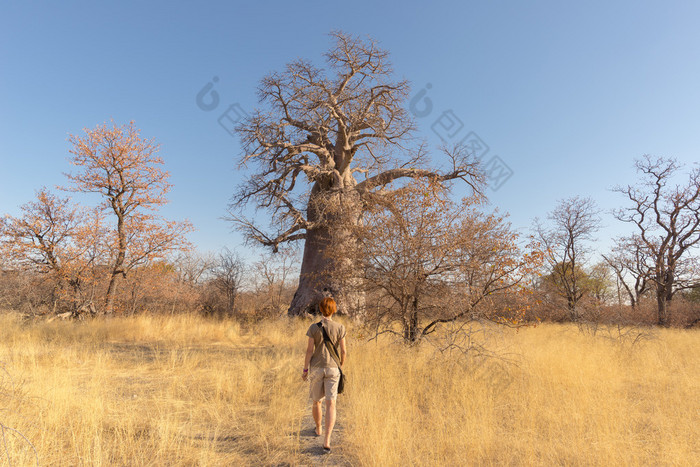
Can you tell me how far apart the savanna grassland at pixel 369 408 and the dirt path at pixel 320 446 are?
0.03m

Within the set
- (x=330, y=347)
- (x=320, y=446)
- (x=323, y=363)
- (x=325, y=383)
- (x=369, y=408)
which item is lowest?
(x=320, y=446)

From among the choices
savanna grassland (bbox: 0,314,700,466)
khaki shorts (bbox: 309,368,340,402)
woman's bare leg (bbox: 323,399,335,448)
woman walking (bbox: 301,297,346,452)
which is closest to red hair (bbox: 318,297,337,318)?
woman walking (bbox: 301,297,346,452)

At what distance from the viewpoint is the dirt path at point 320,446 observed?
291 cm

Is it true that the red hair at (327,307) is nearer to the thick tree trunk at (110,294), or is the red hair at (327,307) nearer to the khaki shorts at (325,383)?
the khaki shorts at (325,383)

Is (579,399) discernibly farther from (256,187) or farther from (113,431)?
(256,187)

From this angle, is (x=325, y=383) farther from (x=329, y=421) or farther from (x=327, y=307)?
(x=327, y=307)

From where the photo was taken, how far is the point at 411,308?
5.88 metres

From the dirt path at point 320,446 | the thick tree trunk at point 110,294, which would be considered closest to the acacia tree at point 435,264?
the dirt path at point 320,446

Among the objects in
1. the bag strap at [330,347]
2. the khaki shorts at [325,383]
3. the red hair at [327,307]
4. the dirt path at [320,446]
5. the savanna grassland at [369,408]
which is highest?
the red hair at [327,307]

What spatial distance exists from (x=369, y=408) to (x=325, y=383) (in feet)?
2.23

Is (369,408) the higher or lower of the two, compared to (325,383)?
lower

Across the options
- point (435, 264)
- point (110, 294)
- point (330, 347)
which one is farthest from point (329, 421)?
point (110, 294)

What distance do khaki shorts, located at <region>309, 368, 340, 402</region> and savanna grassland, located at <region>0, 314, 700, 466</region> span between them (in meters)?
0.42

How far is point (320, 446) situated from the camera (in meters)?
3.19
